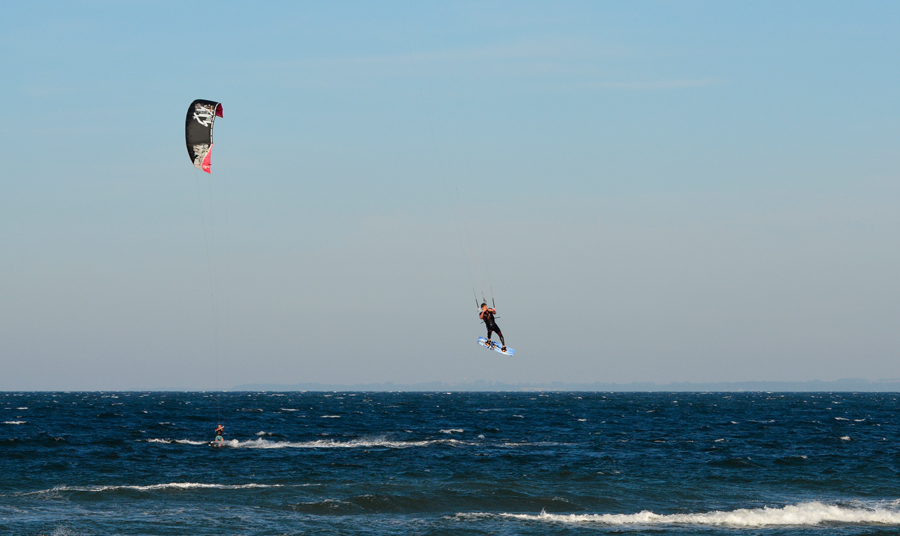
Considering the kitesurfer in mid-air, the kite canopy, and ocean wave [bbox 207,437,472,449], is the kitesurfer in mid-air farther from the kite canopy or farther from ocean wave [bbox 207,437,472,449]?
ocean wave [bbox 207,437,472,449]

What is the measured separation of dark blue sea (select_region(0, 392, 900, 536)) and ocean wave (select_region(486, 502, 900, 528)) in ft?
0.34

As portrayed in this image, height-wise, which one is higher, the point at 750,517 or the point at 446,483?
the point at 446,483

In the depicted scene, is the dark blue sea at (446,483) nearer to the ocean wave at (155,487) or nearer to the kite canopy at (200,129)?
the ocean wave at (155,487)

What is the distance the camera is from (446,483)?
3703cm

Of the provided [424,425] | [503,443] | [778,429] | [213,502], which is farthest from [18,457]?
[778,429]

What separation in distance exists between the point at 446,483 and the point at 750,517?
1299 cm

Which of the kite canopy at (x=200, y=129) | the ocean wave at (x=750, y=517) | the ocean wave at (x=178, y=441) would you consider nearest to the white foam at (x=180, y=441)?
the ocean wave at (x=178, y=441)

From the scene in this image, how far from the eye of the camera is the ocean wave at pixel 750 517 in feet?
95.7

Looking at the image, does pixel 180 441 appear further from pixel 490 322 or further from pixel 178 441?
pixel 490 322

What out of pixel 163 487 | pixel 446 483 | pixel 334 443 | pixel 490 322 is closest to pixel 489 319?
pixel 490 322

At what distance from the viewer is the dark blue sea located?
93.7ft

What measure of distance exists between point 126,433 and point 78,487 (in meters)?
28.2

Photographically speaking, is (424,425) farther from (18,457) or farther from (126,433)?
(18,457)

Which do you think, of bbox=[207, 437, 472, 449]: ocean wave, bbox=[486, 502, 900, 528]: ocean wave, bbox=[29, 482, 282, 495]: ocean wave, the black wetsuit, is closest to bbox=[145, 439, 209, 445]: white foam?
bbox=[207, 437, 472, 449]: ocean wave
